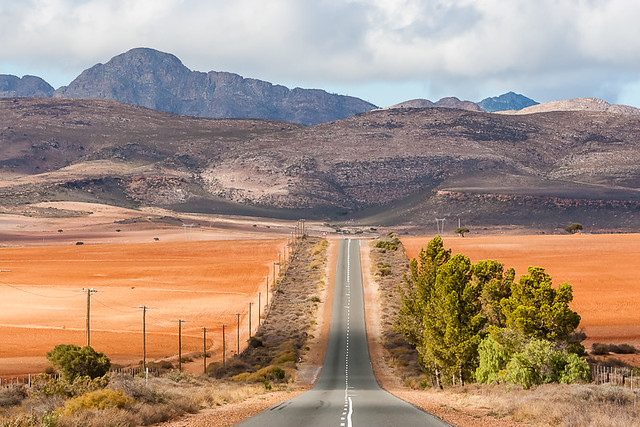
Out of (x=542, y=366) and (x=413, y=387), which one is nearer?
(x=542, y=366)

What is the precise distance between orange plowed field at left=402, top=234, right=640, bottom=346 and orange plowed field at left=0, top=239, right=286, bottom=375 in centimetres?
3307

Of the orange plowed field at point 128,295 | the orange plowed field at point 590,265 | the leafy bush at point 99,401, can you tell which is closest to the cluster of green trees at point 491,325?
the leafy bush at point 99,401

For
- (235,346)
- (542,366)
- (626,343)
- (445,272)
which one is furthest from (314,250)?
(542,366)

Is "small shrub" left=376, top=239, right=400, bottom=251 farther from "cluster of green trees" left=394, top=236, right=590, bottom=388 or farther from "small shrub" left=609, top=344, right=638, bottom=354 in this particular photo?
"small shrub" left=609, top=344, right=638, bottom=354

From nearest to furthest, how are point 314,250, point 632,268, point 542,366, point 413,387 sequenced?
point 542,366 → point 413,387 → point 632,268 → point 314,250

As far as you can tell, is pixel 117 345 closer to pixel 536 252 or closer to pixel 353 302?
pixel 353 302

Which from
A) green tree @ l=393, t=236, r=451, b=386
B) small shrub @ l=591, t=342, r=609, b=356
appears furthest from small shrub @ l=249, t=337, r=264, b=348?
small shrub @ l=591, t=342, r=609, b=356

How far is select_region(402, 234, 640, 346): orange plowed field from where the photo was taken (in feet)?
257

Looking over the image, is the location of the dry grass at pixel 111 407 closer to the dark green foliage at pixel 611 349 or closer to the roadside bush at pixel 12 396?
the roadside bush at pixel 12 396

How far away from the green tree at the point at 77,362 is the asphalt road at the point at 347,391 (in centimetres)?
1272

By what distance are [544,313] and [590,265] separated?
87.5 metres

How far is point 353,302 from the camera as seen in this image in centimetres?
10112

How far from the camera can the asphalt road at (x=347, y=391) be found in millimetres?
24703

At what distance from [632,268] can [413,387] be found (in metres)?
71.7
